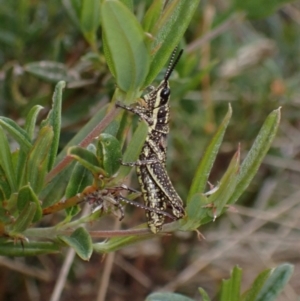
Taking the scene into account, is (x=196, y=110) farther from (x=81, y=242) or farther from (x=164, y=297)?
(x=81, y=242)

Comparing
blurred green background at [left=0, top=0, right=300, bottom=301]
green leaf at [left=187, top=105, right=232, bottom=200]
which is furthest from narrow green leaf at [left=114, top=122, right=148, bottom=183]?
blurred green background at [left=0, top=0, right=300, bottom=301]

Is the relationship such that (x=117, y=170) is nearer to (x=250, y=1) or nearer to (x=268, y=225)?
(x=250, y=1)

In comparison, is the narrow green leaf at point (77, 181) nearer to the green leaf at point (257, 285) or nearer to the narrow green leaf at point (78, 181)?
the narrow green leaf at point (78, 181)

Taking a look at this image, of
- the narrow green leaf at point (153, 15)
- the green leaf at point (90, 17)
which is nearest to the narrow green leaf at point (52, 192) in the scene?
the narrow green leaf at point (153, 15)

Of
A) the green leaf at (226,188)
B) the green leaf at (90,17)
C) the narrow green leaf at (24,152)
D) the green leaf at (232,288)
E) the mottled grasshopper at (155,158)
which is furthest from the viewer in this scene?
the green leaf at (90,17)

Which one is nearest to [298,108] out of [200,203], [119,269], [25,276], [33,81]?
[119,269]

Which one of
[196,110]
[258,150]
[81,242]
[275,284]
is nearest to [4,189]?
[81,242]
